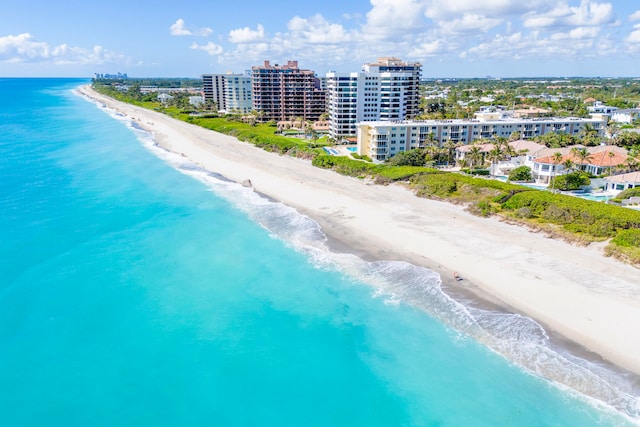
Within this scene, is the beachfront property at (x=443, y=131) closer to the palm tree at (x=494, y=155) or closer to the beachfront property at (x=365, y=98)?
the palm tree at (x=494, y=155)

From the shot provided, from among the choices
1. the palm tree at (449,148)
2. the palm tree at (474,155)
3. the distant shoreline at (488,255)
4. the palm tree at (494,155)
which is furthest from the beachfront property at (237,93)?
the palm tree at (494,155)

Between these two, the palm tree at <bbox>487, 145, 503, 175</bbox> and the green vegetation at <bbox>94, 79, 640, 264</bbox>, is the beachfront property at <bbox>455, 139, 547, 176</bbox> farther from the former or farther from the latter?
the green vegetation at <bbox>94, 79, 640, 264</bbox>

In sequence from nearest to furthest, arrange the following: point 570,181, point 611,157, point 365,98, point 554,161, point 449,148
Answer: point 570,181 → point 554,161 → point 611,157 → point 449,148 → point 365,98

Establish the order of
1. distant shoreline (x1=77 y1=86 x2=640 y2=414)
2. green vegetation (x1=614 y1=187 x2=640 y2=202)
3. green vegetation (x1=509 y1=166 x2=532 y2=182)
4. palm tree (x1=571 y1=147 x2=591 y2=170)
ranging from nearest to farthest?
distant shoreline (x1=77 y1=86 x2=640 y2=414) → green vegetation (x1=614 y1=187 x2=640 y2=202) → palm tree (x1=571 y1=147 x2=591 y2=170) → green vegetation (x1=509 y1=166 x2=532 y2=182)

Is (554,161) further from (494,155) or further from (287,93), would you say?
(287,93)

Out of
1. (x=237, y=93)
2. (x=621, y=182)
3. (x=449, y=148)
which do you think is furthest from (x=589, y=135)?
(x=237, y=93)

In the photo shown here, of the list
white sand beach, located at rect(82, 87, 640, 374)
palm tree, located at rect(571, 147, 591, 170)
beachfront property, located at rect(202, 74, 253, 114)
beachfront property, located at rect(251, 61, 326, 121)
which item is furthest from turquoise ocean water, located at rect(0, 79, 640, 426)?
beachfront property, located at rect(202, 74, 253, 114)
